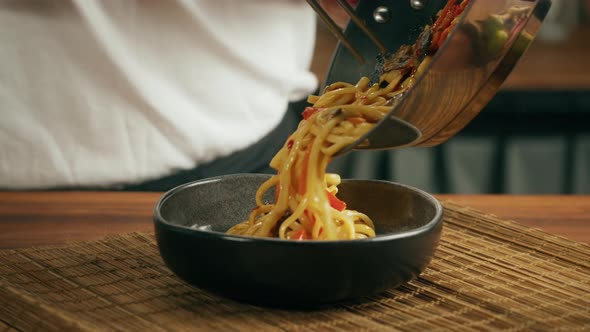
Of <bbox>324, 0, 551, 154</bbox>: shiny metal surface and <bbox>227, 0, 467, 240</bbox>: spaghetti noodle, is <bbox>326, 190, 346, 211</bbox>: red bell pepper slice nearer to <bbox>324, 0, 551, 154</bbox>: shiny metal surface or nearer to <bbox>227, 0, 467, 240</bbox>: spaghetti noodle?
<bbox>227, 0, 467, 240</bbox>: spaghetti noodle

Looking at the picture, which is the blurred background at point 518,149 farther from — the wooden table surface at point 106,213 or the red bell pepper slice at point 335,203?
the red bell pepper slice at point 335,203

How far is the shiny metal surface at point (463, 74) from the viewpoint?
701mm

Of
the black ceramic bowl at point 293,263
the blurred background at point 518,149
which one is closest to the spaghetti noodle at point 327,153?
the black ceramic bowl at point 293,263

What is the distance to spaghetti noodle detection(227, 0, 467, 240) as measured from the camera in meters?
0.87

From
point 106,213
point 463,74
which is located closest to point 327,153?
point 463,74

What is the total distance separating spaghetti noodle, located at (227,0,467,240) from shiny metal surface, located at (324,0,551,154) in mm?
55

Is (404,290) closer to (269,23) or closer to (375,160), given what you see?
(269,23)

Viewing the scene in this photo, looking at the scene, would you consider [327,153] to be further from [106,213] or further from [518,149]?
[518,149]

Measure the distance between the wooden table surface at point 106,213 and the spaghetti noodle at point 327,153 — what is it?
234 millimetres

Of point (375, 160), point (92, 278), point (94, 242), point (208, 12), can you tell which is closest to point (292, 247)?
point (92, 278)

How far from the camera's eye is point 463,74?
0.74 metres

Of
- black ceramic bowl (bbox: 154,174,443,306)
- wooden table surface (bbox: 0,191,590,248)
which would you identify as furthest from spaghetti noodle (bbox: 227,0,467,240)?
wooden table surface (bbox: 0,191,590,248)

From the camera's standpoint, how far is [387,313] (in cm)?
79

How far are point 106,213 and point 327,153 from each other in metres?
0.42
